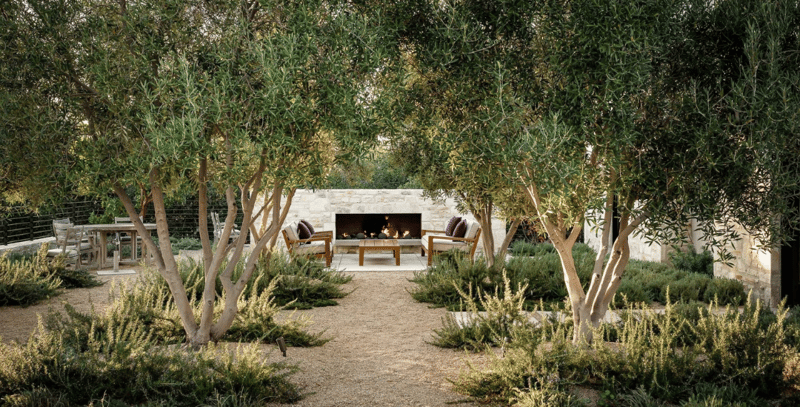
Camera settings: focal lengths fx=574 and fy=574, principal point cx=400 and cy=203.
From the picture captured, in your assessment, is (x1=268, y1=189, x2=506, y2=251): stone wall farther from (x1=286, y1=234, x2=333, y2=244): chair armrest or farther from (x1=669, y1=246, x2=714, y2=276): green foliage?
(x1=669, y1=246, x2=714, y2=276): green foliage

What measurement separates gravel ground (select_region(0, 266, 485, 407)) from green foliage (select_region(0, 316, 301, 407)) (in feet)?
0.93

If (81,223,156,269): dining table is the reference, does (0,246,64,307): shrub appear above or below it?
below

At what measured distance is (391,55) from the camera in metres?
4.39

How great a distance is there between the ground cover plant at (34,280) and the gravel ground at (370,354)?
218 millimetres

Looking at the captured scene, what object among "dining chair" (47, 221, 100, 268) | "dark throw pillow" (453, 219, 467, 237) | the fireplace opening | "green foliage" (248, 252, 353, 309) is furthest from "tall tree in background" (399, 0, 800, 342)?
the fireplace opening

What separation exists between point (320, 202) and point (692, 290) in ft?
32.2

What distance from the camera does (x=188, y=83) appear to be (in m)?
3.63

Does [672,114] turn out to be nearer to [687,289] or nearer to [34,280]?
[687,289]

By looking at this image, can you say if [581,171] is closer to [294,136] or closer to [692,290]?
[294,136]

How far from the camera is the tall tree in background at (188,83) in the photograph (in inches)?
151

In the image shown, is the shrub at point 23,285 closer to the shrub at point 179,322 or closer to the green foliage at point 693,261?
the shrub at point 179,322

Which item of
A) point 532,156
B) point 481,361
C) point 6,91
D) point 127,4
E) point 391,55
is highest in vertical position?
point 127,4

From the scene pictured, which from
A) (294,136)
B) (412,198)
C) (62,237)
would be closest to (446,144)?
(294,136)

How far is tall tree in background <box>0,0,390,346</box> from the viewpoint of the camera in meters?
3.83
